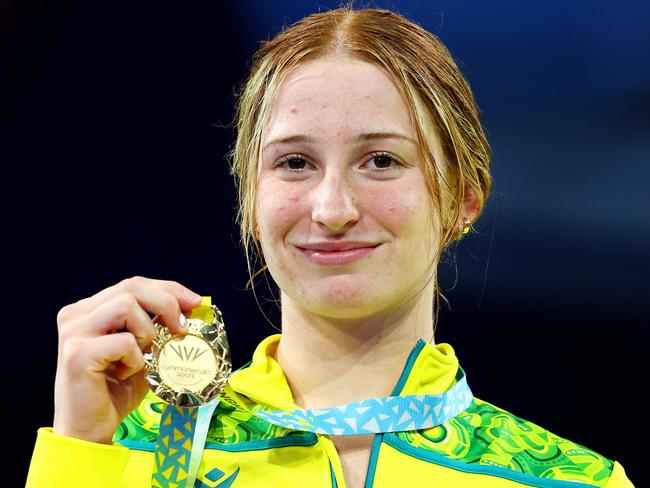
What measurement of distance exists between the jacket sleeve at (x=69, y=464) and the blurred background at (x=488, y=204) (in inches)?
38.0

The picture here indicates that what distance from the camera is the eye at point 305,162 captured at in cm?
164

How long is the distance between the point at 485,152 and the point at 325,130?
42 centimetres

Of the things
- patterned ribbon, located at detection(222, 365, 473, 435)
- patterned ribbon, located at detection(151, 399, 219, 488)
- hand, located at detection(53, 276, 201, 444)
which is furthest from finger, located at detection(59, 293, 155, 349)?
patterned ribbon, located at detection(222, 365, 473, 435)

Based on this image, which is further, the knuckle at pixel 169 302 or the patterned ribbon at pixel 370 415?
the patterned ribbon at pixel 370 415

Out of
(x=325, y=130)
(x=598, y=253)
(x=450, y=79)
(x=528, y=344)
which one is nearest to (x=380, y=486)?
(x=325, y=130)

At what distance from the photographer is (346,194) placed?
1587 millimetres

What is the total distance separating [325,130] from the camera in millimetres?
1623

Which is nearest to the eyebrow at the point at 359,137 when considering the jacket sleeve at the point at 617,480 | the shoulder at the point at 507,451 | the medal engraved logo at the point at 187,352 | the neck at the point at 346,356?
the neck at the point at 346,356

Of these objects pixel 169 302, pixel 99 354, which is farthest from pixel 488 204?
pixel 99 354

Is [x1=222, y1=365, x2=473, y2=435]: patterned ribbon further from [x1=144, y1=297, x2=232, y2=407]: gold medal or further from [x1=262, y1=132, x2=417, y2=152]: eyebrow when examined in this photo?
[x1=262, y1=132, x2=417, y2=152]: eyebrow

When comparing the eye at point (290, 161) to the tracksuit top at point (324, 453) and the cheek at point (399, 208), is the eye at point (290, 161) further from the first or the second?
the tracksuit top at point (324, 453)

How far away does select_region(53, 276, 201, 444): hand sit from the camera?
1.46m

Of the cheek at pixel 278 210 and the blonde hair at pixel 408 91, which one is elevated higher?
the blonde hair at pixel 408 91

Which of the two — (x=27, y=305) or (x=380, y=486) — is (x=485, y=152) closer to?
(x=380, y=486)
